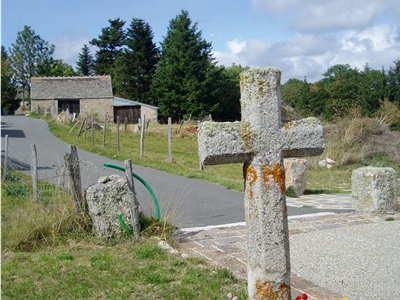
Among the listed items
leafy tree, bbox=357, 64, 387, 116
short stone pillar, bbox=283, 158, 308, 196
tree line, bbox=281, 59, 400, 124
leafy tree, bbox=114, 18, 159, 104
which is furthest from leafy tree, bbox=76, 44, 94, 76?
short stone pillar, bbox=283, 158, 308, 196

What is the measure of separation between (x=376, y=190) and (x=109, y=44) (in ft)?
215

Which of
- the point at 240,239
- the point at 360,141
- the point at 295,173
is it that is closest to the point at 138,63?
the point at 360,141

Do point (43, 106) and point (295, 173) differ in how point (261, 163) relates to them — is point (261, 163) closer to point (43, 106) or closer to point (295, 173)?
point (295, 173)

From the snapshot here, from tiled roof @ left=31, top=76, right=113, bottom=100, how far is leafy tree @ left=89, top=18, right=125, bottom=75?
14.2 metres

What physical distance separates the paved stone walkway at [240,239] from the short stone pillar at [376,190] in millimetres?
275

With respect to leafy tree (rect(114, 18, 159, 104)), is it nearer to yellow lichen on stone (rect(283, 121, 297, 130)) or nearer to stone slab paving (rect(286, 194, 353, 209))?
stone slab paving (rect(286, 194, 353, 209))

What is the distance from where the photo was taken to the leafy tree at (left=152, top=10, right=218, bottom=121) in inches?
1971

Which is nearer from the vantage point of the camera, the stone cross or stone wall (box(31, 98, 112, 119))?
the stone cross

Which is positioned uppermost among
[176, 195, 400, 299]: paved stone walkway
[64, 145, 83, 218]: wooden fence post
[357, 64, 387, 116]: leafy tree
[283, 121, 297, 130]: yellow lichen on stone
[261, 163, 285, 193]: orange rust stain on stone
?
[357, 64, 387, 116]: leafy tree

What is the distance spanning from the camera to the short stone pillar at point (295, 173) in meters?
12.7

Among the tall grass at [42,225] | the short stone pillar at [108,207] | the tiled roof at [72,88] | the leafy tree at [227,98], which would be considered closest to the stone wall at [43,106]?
the tiled roof at [72,88]

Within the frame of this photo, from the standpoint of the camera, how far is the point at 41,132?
3128 centimetres

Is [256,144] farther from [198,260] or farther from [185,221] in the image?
[185,221]

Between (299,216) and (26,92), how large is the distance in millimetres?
82378
